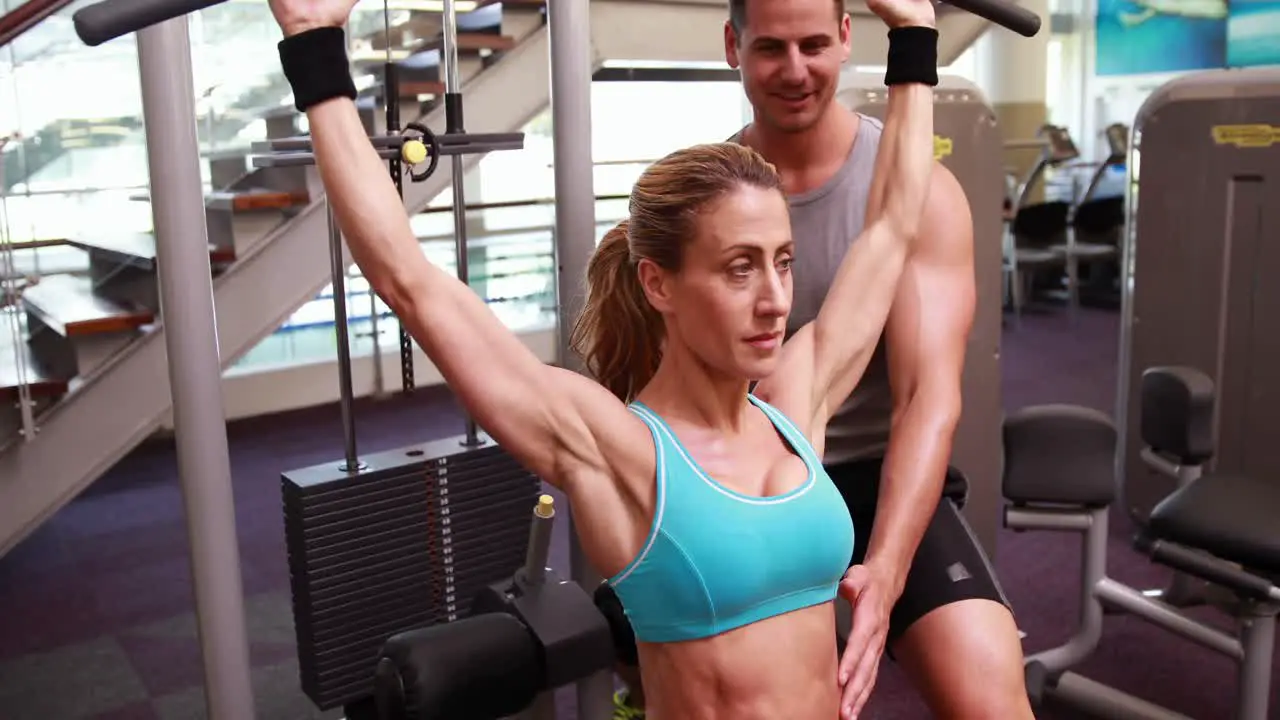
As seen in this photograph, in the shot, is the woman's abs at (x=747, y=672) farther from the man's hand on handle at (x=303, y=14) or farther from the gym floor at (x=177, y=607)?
the gym floor at (x=177, y=607)

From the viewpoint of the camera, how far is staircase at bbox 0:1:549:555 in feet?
11.0

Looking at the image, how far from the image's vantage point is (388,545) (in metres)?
2.26

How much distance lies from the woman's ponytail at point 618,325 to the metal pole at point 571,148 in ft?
1.82

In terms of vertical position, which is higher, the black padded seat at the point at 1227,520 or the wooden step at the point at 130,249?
the wooden step at the point at 130,249

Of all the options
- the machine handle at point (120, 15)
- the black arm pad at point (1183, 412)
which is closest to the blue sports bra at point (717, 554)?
the machine handle at point (120, 15)

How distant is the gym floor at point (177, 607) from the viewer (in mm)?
2973

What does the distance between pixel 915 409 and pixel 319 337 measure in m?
4.70

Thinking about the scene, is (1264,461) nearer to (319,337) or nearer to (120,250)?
(120,250)

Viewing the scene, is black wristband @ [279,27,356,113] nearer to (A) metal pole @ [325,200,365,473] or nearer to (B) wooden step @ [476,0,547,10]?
(A) metal pole @ [325,200,365,473]

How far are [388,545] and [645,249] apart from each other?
1157 mm

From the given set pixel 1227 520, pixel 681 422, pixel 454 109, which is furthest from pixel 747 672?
pixel 1227 520

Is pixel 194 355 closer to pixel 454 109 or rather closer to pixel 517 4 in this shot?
pixel 454 109

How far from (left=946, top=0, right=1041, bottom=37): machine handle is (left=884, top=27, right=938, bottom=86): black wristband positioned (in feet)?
0.23

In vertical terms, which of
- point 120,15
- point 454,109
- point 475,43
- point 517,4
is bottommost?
Result: point 454,109
